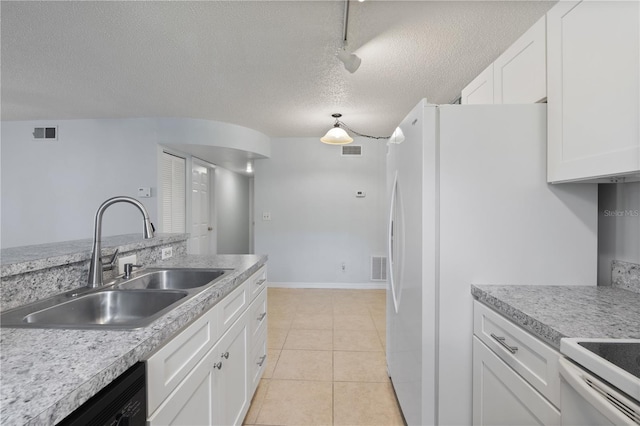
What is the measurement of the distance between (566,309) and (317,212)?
145 inches

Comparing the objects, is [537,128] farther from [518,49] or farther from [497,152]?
[518,49]

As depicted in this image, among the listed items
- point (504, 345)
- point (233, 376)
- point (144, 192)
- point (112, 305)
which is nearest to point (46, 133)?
point (144, 192)

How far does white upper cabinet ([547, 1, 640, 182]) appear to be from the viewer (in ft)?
3.05

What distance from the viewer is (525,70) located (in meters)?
1.41

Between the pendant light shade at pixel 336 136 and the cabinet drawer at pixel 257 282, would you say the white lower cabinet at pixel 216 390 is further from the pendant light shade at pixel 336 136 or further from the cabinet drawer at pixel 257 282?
the pendant light shade at pixel 336 136

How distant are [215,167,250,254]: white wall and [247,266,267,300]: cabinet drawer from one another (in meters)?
3.60

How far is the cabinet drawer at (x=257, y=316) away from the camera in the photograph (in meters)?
1.70

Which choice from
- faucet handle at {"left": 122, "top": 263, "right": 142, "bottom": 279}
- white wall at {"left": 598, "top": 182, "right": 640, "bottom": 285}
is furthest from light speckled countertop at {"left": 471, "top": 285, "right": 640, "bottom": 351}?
faucet handle at {"left": 122, "top": 263, "right": 142, "bottom": 279}

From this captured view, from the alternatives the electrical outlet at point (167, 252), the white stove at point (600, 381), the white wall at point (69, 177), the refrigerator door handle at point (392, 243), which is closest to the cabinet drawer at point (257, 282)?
the electrical outlet at point (167, 252)

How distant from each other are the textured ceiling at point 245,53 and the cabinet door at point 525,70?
405 millimetres

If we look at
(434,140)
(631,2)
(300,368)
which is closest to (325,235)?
(300,368)

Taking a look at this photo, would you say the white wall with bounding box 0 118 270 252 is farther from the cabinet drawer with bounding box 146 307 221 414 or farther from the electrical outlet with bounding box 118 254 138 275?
the cabinet drawer with bounding box 146 307 221 414

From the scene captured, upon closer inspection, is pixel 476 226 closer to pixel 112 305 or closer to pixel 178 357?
pixel 178 357

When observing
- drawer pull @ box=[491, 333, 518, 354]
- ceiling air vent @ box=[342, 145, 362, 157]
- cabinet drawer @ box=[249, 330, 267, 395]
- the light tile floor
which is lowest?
the light tile floor
